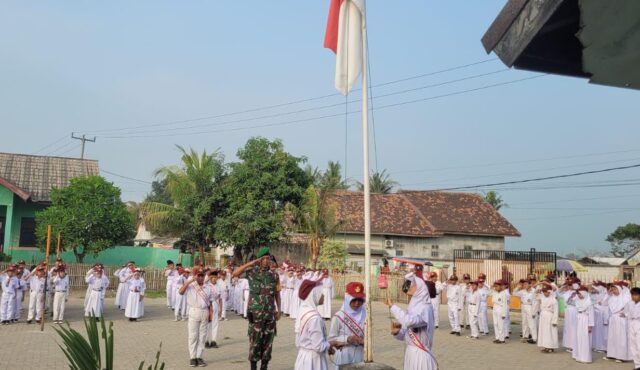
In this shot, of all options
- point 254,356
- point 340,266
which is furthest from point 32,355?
point 340,266

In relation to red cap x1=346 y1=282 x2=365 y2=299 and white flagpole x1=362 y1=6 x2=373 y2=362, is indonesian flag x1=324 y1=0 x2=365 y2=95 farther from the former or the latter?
red cap x1=346 y1=282 x2=365 y2=299

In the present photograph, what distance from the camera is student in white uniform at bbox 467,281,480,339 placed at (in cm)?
1791

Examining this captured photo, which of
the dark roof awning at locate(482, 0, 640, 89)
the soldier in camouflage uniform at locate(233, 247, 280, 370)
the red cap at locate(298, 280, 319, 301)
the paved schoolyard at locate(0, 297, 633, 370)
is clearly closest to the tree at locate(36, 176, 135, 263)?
the paved schoolyard at locate(0, 297, 633, 370)

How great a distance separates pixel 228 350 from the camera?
46.4ft

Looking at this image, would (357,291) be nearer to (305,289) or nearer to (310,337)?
(305,289)

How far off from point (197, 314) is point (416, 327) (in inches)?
233

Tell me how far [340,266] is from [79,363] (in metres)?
29.8

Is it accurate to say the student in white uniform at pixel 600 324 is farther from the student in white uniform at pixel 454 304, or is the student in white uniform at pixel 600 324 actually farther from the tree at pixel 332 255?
the tree at pixel 332 255

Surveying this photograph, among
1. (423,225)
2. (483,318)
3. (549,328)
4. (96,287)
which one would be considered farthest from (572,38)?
(423,225)

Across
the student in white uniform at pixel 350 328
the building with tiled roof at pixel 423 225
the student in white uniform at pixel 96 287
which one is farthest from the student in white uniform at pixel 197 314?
the building with tiled roof at pixel 423 225

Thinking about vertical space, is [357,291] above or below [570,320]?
above

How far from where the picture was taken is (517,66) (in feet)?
9.62

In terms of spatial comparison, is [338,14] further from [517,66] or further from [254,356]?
[517,66]

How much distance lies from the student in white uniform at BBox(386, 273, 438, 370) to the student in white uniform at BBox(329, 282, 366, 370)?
0.64 m
